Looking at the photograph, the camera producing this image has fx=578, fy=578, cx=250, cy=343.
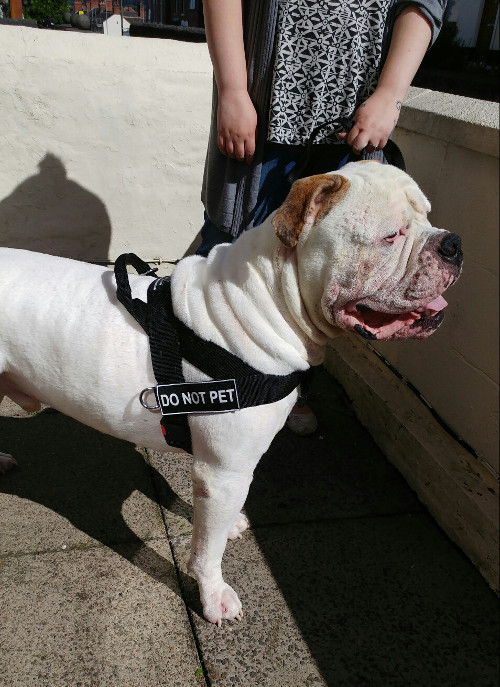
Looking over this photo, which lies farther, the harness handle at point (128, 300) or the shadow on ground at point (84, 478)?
the shadow on ground at point (84, 478)

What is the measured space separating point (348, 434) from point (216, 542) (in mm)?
1660

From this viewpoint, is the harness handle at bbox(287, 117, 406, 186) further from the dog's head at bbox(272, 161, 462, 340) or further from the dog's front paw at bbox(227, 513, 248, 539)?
the dog's front paw at bbox(227, 513, 248, 539)

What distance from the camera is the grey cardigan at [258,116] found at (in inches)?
98.4

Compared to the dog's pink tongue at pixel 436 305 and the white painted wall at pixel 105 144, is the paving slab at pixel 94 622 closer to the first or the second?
the dog's pink tongue at pixel 436 305

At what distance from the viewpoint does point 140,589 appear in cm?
259

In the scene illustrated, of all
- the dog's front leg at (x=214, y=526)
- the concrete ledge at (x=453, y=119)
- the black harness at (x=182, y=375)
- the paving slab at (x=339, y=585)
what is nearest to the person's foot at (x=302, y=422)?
the paving slab at (x=339, y=585)

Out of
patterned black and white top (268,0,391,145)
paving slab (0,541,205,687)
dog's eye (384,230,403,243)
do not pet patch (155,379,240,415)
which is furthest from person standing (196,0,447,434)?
paving slab (0,541,205,687)

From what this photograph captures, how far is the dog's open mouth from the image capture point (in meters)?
2.03

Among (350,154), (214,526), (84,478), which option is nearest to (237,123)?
(350,154)

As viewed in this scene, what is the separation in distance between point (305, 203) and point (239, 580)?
5.77 ft

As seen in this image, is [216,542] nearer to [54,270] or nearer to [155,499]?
[155,499]

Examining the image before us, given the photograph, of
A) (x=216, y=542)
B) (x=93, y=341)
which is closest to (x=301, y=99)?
(x=93, y=341)

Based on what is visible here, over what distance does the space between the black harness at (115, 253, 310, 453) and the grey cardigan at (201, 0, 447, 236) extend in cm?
69

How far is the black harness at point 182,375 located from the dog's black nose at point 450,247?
2.15 ft
